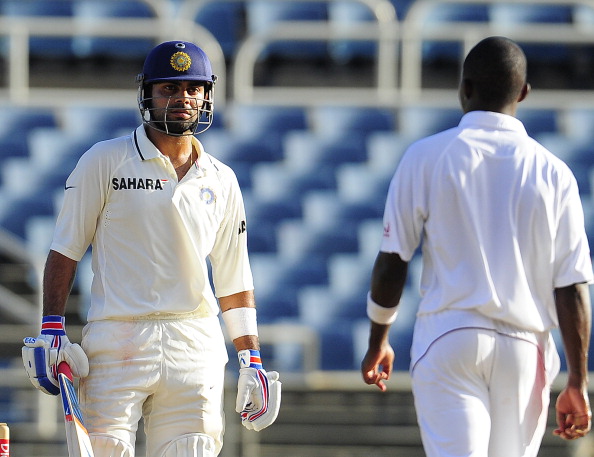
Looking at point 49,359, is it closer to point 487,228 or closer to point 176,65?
point 176,65

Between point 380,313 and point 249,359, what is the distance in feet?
1.88

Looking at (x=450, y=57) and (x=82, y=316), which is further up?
(x=450, y=57)

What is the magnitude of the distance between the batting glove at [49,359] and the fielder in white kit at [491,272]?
1.00 metres

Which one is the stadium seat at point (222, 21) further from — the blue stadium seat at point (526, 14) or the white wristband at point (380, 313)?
the white wristband at point (380, 313)

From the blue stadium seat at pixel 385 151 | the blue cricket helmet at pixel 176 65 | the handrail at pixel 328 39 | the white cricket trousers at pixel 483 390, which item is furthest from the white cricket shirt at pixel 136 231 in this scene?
the handrail at pixel 328 39

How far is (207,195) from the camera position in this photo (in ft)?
14.5

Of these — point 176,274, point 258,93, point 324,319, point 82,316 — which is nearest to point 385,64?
point 258,93

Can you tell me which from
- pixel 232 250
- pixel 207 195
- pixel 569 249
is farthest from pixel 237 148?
pixel 569 249

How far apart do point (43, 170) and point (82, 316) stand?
1402 mm

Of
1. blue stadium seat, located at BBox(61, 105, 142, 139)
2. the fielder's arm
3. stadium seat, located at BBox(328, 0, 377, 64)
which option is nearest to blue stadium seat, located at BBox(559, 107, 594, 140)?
stadium seat, located at BBox(328, 0, 377, 64)

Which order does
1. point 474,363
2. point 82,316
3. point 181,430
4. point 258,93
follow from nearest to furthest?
point 474,363 → point 181,430 → point 82,316 → point 258,93

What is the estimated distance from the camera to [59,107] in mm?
10203

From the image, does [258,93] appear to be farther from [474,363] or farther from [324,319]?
[474,363]

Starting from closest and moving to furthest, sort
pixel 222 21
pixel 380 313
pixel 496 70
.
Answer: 1. pixel 496 70
2. pixel 380 313
3. pixel 222 21
